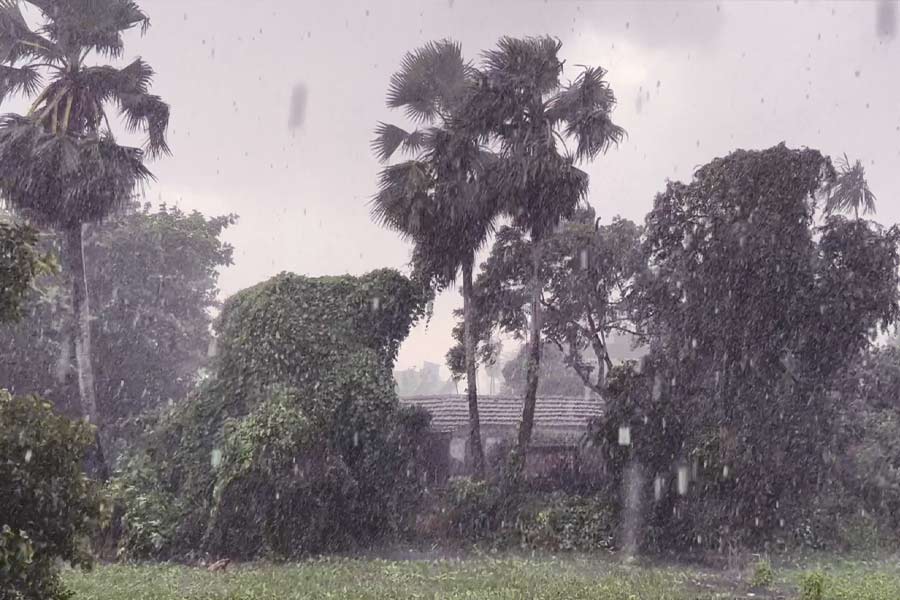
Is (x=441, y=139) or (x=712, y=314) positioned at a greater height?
(x=441, y=139)

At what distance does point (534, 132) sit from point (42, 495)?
15536 mm

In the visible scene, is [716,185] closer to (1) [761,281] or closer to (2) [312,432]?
(1) [761,281]

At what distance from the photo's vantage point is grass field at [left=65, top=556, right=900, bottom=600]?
35.6 ft

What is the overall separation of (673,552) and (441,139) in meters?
10.9

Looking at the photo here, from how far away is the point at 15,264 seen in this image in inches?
247

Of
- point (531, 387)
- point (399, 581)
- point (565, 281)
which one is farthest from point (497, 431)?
point (399, 581)

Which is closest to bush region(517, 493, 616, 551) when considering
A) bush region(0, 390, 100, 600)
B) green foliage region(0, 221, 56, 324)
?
bush region(0, 390, 100, 600)

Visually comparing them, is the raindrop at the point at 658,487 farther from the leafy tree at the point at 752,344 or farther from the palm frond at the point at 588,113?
the palm frond at the point at 588,113

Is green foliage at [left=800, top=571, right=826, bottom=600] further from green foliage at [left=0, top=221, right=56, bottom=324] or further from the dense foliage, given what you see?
the dense foliage

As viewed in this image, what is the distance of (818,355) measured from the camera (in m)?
17.7

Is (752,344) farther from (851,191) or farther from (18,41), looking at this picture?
(18,41)

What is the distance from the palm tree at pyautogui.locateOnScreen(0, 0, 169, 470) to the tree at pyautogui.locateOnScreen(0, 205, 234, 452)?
6068 mm

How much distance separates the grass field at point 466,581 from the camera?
10.8m

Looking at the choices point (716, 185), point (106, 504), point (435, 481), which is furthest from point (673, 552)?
point (106, 504)
